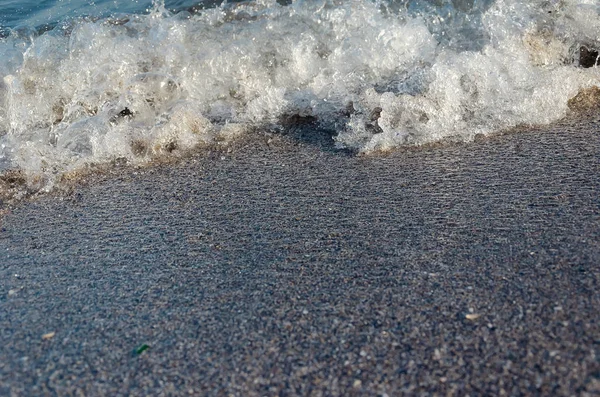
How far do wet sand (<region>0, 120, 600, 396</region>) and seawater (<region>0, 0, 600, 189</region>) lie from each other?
0.22m

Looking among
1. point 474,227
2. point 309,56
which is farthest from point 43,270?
point 309,56

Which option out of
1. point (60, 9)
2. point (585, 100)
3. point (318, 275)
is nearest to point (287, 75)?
point (585, 100)

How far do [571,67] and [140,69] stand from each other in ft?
7.50

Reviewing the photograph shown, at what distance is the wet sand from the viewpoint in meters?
1.62

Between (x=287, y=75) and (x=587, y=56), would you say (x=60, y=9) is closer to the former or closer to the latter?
(x=287, y=75)

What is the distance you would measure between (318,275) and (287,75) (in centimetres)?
175

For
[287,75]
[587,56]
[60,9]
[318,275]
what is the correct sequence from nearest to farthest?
1. [318,275]
2. [587,56]
3. [287,75]
4. [60,9]

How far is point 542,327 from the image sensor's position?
1.65 metres

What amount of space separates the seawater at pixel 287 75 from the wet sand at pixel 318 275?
0.22 m

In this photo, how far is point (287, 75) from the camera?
3.51 metres

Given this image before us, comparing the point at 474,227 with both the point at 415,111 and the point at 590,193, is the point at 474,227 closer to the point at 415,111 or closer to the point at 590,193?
the point at 590,193

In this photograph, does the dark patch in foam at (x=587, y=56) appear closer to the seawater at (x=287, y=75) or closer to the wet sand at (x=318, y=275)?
the seawater at (x=287, y=75)

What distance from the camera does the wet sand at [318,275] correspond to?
5.32 feet

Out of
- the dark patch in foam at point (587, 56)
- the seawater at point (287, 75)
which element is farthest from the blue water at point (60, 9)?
the dark patch in foam at point (587, 56)
